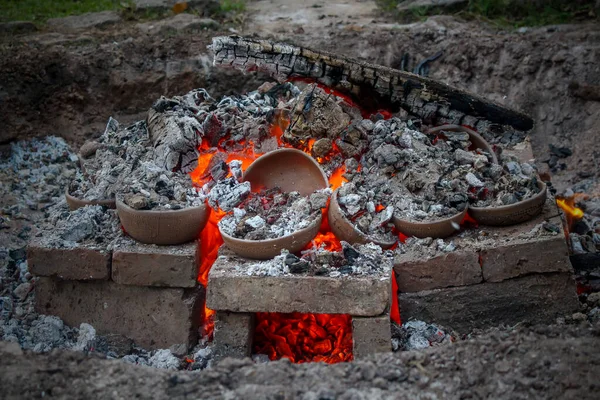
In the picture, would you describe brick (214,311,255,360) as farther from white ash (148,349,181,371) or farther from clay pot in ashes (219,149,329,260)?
clay pot in ashes (219,149,329,260)

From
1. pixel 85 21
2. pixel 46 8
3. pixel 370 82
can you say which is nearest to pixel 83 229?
pixel 370 82

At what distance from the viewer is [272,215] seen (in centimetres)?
486

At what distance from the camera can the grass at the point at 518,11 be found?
871cm

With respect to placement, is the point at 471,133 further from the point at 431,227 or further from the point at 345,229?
the point at 345,229

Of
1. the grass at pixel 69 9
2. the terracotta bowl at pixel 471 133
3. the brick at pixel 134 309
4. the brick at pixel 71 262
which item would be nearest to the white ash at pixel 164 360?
the brick at pixel 134 309

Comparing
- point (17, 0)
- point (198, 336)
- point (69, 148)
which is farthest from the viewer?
point (17, 0)

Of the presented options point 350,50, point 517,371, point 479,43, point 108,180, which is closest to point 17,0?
point 350,50

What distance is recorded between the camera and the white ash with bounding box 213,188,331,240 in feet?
15.3

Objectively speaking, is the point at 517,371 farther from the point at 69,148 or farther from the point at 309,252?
the point at 69,148

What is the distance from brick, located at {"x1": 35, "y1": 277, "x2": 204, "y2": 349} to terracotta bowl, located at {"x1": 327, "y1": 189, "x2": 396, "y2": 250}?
3.48 feet

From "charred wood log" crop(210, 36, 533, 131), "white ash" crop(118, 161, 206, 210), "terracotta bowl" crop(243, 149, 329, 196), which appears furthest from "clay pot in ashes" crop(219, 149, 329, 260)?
"charred wood log" crop(210, 36, 533, 131)

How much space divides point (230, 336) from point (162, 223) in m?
0.88

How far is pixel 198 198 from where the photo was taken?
495 centimetres

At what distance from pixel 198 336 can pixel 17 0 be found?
276 inches
